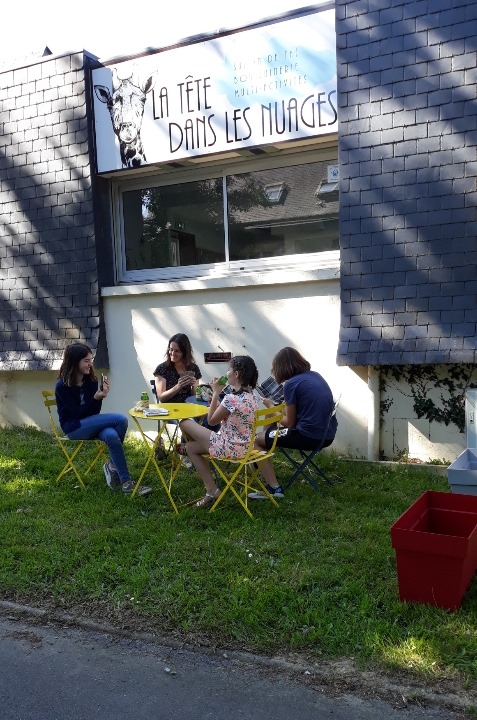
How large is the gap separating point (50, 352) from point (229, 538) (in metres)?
4.46

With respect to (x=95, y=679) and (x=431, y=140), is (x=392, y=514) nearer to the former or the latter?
(x=95, y=679)

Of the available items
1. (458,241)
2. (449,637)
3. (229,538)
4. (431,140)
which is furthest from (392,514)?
(431,140)

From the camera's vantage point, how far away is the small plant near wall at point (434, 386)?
6.16 metres

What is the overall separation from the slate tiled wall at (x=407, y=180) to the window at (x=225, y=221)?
68 centimetres

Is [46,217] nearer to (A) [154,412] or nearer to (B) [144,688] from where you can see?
(A) [154,412]

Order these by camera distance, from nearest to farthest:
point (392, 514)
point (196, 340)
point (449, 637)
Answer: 1. point (449, 637)
2. point (392, 514)
3. point (196, 340)

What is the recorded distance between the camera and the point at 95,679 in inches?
122

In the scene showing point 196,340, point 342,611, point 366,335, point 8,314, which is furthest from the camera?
point 8,314

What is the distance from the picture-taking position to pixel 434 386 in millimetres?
6289

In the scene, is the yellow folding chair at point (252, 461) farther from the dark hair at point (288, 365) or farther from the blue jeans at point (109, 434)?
the blue jeans at point (109, 434)

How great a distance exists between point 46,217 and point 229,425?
450cm

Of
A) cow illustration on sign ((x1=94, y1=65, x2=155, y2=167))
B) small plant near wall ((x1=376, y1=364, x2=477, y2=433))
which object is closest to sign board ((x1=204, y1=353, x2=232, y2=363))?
small plant near wall ((x1=376, y1=364, x2=477, y2=433))

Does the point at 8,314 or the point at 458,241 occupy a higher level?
the point at 458,241

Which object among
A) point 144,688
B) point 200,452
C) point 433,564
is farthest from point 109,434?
point 433,564
